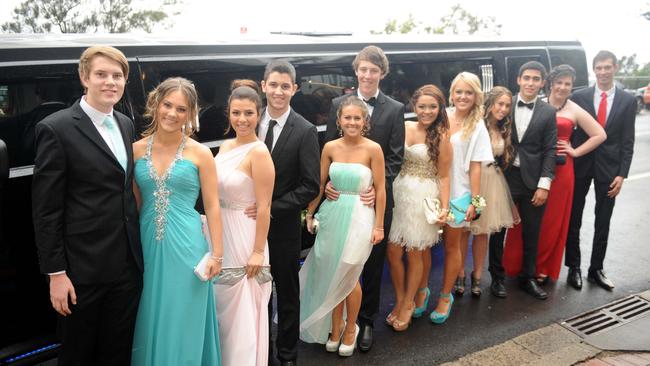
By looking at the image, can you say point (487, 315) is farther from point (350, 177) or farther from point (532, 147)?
point (350, 177)

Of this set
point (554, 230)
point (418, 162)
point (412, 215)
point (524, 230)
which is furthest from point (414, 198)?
point (554, 230)

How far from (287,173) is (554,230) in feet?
8.93

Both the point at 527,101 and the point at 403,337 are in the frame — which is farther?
the point at 527,101

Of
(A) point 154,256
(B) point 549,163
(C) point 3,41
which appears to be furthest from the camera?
(B) point 549,163

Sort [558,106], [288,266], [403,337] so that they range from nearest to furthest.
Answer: [288,266] → [403,337] → [558,106]

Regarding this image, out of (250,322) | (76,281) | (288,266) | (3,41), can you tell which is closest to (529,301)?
→ (288,266)

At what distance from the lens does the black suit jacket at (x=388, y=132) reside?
3.73m

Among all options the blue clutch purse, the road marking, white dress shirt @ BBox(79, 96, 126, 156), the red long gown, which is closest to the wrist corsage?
the blue clutch purse

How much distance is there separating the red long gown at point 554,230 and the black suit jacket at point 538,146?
0.28 meters

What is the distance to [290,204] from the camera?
10.6 ft

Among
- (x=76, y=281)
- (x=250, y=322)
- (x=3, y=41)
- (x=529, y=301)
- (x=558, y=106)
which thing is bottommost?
(x=529, y=301)

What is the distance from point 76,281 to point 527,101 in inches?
139

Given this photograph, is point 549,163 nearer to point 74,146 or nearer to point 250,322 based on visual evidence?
point 250,322

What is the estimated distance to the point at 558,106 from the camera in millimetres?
4785
